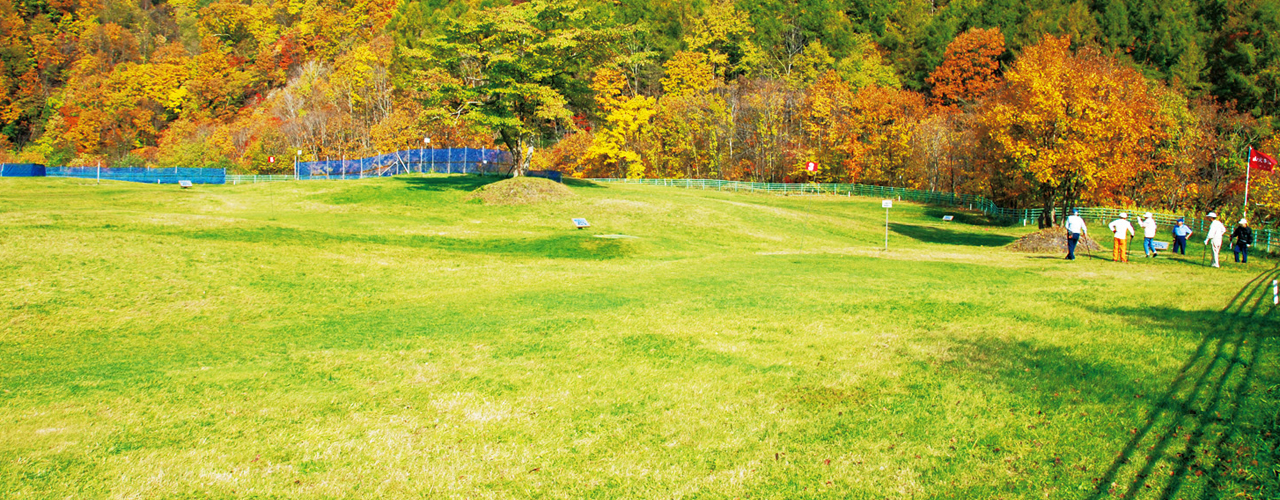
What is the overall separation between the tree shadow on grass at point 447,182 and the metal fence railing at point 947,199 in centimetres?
1879

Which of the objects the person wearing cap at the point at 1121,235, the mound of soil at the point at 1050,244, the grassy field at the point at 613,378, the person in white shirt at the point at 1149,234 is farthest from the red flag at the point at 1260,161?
the grassy field at the point at 613,378

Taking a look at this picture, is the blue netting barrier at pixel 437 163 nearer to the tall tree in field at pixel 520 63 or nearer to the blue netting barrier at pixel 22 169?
the tall tree in field at pixel 520 63

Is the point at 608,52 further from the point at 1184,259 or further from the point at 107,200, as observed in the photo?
the point at 1184,259

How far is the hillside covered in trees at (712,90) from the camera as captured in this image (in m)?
44.7

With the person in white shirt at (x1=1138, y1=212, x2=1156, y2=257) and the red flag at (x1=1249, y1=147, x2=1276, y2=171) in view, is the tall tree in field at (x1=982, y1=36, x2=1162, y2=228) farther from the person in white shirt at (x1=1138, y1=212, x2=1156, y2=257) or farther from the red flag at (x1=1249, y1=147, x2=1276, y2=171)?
the person in white shirt at (x1=1138, y1=212, x2=1156, y2=257)

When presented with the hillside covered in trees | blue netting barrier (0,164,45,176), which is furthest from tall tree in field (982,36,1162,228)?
blue netting barrier (0,164,45,176)

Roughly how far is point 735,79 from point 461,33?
200 ft

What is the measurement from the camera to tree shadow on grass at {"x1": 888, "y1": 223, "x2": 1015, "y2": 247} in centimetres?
3981

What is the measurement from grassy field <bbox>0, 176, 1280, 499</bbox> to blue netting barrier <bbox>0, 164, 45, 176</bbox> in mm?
48917

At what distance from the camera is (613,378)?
10539 mm

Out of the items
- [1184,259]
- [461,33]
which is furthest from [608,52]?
[1184,259]

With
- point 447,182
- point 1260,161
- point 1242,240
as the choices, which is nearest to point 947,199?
point 1260,161

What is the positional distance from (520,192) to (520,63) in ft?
28.3

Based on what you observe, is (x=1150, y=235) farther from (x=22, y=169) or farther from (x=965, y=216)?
(x=22, y=169)
